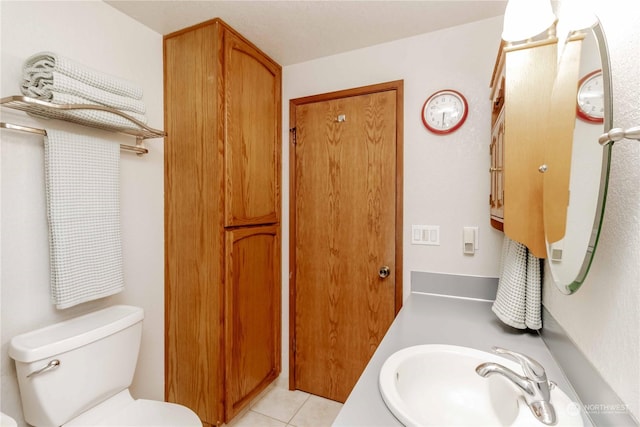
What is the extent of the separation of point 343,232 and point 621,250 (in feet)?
4.65

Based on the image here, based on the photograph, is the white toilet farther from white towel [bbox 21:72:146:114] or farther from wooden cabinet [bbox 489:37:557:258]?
wooden cabinet [bbox 489:37:557:258]

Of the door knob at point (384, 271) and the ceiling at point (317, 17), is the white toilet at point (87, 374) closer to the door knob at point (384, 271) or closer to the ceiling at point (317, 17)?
the door knob at point (384, 271)

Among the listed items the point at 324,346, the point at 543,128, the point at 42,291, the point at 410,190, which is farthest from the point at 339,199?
the point at 42,291

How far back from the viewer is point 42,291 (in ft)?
4.19

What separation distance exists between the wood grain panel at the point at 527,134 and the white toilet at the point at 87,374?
1.49 meters

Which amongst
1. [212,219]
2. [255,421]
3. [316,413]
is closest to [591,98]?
[212,219]

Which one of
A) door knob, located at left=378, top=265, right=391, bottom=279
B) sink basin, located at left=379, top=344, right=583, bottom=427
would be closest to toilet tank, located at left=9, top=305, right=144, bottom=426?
sink basin, located at left=379, top=344, right=583, bottom=427

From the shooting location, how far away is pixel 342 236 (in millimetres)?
1959

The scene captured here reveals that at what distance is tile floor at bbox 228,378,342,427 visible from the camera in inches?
71.2

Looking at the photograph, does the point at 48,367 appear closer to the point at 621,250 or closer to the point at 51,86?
the point at 51,86

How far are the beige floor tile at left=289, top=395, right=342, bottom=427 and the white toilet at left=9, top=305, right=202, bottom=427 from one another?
765 millimetres

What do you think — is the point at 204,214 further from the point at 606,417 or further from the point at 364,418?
the point at 606,417

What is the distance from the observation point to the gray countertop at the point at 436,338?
0.71m

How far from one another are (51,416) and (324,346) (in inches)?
54.3
